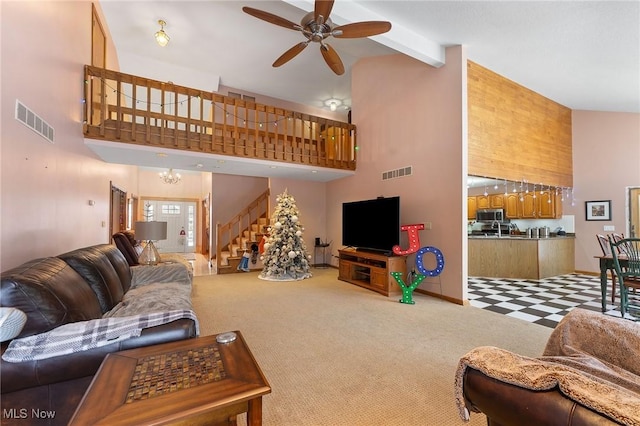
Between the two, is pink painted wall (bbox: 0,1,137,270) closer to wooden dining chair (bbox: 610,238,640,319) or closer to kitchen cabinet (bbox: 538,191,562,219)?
wooden dining chair (bbox: 610,238,640,319)

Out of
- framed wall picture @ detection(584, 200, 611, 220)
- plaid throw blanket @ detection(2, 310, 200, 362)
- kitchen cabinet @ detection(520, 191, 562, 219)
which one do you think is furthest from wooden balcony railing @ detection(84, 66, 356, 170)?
framed wall picture @ detection(584, 200, 611, 220)

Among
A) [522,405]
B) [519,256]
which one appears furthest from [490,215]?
[522,405]

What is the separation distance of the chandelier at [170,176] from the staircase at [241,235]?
343 centimetres

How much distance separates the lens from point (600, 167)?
6137mm

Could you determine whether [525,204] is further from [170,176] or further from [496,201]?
[170,176]

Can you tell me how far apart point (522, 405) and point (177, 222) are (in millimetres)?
12400

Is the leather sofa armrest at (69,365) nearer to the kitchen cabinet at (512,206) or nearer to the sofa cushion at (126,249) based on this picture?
the sofa cushion at (126,249)

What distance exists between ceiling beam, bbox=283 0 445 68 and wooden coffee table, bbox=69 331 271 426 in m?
3.82

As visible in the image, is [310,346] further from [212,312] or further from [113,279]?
[113,279]

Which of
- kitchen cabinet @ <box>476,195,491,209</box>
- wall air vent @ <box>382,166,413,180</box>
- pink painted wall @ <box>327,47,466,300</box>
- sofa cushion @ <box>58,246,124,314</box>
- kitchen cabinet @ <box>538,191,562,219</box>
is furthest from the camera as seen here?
kitchen cabinet @ <box>476,195,491,209</box>

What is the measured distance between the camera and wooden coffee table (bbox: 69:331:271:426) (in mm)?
959

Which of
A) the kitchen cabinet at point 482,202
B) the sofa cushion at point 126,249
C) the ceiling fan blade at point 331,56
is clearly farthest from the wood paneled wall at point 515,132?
the sofa cushion at point 126,249

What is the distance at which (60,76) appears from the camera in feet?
10.0

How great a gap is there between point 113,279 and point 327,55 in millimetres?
3598
